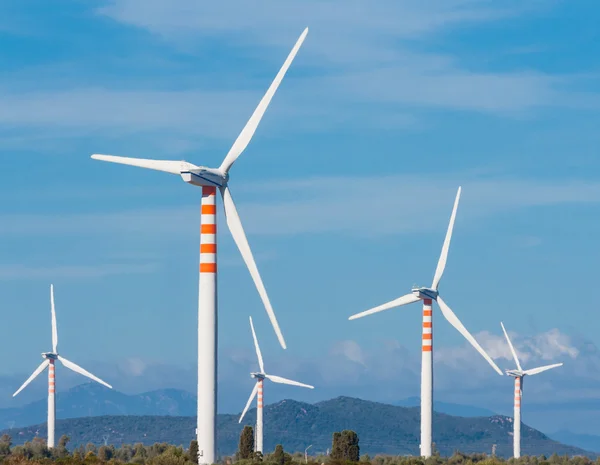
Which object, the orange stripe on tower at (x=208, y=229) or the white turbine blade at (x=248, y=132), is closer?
the orange stripe on tower at (x=208, y=229)

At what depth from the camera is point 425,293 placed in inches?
6033

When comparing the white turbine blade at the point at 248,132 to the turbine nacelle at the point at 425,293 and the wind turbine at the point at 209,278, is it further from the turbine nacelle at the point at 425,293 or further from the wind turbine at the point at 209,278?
the turbine nacelle at the point at 425,293

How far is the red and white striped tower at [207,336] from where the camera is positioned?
96875mm

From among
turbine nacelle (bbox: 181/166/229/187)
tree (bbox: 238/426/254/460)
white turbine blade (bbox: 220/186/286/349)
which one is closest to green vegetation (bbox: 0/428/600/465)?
tree (bbox: 238/426/254/460)

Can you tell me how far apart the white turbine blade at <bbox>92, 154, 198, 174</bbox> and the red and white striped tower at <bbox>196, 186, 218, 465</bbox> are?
2.69m

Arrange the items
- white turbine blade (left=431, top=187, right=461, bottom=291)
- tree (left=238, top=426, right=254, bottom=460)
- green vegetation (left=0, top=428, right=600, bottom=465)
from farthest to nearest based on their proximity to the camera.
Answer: white turbine blade (left=431, top=187, right=461, bottom=291) → tree (left=238, top=426, right=254, bottom=460) → green vegetation (left=0, top=428, right=600, bottom=465)

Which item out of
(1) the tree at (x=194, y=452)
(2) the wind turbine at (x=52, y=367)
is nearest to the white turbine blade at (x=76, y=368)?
(2) the wind turbine at (x=52, y=367)

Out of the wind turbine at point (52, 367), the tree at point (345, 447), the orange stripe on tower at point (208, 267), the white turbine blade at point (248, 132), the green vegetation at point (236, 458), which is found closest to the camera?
the orange stripe on tower at point (208, 267)

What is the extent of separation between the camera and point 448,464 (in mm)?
153000

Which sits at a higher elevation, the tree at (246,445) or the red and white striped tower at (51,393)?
the red and white striped tower at (51,393)

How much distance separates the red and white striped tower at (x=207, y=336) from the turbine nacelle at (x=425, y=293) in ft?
190

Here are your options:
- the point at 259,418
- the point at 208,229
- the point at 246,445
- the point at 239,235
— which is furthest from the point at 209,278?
the point at 259,418

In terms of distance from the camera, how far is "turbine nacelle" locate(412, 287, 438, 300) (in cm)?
15312

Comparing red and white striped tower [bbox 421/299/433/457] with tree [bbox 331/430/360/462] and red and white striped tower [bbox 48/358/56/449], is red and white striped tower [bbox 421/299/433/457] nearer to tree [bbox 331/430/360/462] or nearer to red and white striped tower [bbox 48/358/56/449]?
tree [bbox 331/430/360/462]
